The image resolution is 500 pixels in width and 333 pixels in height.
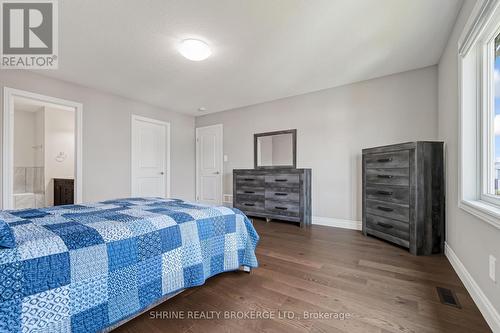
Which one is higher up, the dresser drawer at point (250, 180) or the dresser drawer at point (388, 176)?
the dresser drawer at point (388, 176)

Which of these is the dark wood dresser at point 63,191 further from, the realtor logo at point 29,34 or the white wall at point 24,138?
the realtor logo at point 29,34

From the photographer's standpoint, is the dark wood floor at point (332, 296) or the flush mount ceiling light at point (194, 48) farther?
the flush mount ceiling light at point (194, 48)

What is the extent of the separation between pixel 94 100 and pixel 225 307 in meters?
3.80

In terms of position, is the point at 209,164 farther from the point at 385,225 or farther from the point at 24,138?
the point at 24,138

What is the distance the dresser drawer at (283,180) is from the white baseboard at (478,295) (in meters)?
2.05

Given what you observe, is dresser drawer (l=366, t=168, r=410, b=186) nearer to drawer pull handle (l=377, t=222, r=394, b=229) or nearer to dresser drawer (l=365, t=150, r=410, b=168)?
dresser drawer (l=365, t=150, r=410, b=168)

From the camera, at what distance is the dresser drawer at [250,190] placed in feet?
13.4

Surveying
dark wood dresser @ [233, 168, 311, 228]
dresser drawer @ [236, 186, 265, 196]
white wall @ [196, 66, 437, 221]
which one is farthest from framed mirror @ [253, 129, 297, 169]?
dresser drawer @ [236, 186, 265, 196]

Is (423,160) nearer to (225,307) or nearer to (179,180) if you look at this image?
(225,307)

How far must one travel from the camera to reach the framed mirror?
4.10m

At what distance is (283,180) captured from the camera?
3.84m

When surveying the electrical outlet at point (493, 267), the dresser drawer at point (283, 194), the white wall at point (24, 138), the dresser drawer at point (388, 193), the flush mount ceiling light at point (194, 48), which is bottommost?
the electrical outlet at point (493, 267)

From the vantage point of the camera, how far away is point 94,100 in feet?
12.1

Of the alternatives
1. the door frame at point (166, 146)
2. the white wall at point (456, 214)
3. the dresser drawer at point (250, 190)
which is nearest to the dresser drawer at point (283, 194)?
the dresser drawer at point (250, 190)
